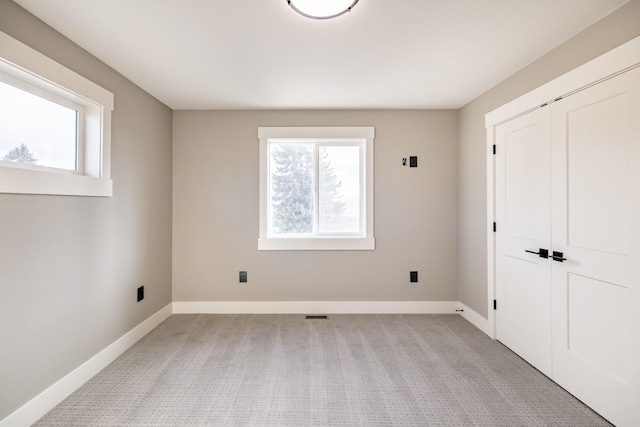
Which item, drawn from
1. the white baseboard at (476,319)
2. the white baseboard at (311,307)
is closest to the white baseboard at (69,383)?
the white baseboard at (311,307)

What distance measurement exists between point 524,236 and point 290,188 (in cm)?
245

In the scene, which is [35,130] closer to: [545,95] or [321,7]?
[321,7]

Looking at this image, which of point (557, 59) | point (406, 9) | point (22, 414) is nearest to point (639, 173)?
point (557, 59)

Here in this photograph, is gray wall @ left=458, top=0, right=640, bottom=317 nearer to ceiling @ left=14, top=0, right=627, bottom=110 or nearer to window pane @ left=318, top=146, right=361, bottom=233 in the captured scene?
ceiling @ left=14, top=0, right=627, bottom=110

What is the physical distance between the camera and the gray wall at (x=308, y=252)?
3625mm

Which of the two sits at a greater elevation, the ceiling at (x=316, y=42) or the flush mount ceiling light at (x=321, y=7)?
the ceiling at (x=316, y=42)

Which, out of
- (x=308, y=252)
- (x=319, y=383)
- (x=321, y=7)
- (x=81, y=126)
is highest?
(x=321, y=7)

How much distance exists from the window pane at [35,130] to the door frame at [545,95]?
11.6 ft

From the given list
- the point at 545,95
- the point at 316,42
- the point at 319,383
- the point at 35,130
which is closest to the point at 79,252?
the point at 35,130

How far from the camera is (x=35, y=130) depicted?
6.39ft

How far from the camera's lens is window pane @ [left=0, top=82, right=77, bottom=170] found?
176cm

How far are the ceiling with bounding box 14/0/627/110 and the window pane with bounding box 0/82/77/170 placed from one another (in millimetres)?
506

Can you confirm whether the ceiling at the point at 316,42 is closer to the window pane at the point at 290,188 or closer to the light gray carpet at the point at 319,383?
the window pane at the point at 290,188

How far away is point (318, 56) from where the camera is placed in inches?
91.7
